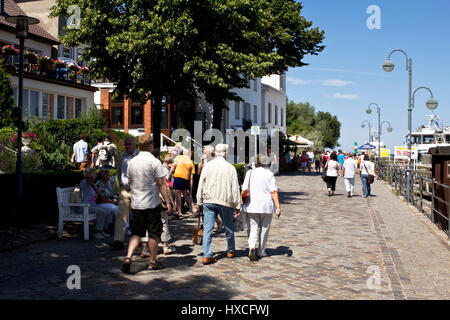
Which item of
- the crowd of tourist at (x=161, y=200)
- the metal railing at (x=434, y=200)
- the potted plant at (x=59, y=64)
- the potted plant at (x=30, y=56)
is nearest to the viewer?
the crowd of tourist at (x=161, y=200)

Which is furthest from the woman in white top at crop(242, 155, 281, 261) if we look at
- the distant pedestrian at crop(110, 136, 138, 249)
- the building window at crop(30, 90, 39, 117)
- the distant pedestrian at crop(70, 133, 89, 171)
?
the building window at crop(30, 90, 39, 117)

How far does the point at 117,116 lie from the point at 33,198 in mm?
22223

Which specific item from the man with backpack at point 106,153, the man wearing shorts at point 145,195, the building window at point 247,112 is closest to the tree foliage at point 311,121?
the building window at point 247,112

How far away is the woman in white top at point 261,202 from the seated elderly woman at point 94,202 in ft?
9.75

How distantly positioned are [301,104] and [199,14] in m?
79.7

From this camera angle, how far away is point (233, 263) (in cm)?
738

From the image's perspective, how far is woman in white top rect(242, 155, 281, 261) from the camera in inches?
302

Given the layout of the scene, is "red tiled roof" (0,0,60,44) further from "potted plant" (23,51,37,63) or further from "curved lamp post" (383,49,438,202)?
"curved lamp post" (383,49,438,202)

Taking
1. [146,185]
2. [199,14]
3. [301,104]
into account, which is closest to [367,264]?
[146,185]

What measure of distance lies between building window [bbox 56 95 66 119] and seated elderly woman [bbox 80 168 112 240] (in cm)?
1971

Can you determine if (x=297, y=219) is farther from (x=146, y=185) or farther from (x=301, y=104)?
(x=301, y=104)

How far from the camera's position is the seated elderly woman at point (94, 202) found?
9.12 metres

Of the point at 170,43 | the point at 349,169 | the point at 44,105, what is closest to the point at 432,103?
the point at 349,169

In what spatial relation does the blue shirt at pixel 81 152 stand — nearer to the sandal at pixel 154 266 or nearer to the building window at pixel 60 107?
the sandal at pixel 154 266
